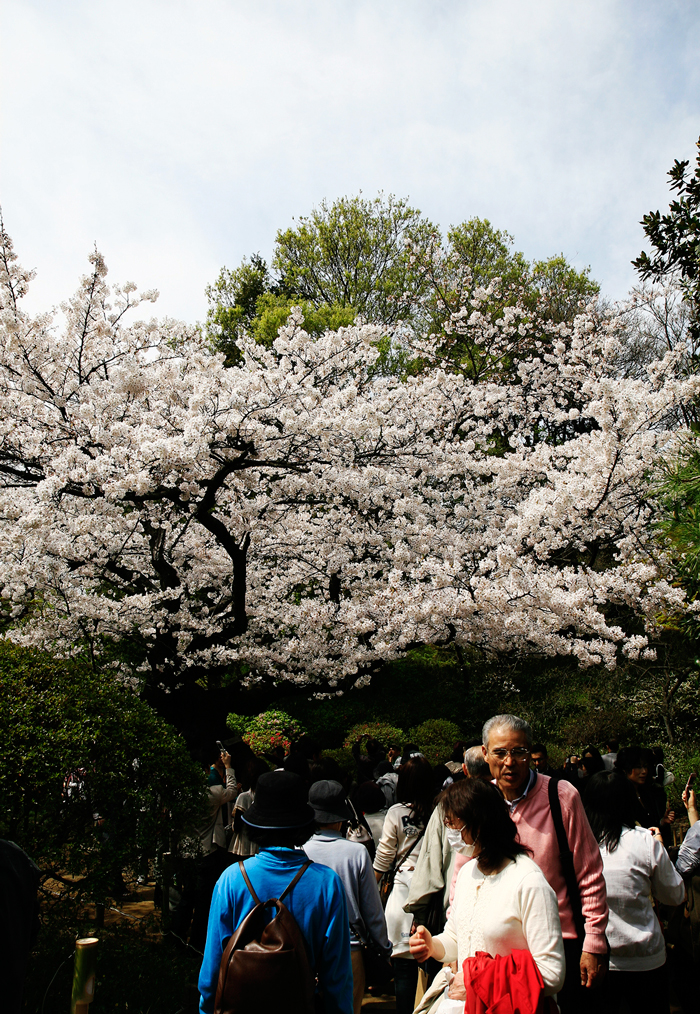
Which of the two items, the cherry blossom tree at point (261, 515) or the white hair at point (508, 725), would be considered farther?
the cherry blossom tree at point (261, 515)

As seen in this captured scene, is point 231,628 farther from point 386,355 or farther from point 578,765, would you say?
point 386,355

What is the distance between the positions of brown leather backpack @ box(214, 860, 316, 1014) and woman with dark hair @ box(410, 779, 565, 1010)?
0.53 meters

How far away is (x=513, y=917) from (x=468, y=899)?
20cm

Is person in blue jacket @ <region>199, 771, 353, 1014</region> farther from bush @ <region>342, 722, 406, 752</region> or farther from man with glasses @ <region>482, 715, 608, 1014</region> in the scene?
bush @ <region>342, 722, 406, 752</region>

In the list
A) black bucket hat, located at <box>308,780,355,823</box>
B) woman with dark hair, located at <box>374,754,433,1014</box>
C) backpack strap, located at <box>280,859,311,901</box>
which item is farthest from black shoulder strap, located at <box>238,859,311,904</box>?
woman with dark hair, located at <box>374,754,433,1014</box>

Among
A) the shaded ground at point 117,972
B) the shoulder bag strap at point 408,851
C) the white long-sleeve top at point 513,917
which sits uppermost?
the white long-sleeve top at point 513,917

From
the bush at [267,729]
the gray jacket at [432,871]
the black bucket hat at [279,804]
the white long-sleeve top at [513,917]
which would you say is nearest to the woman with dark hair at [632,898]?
the gray jacket at [432,871]

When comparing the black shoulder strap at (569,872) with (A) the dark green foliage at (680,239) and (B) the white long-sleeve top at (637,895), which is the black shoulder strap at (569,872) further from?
(A) the dark green foliage at (680,239)

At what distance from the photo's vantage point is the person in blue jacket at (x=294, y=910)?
211 centimetres

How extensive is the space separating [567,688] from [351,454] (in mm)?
6459

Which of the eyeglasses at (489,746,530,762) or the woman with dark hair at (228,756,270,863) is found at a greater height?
the eyeglasses at (489,746,530,762)

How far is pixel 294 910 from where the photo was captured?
6.94 ft

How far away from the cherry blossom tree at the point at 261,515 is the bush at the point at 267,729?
1.29 m

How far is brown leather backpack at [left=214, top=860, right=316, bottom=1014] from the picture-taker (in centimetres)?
193
